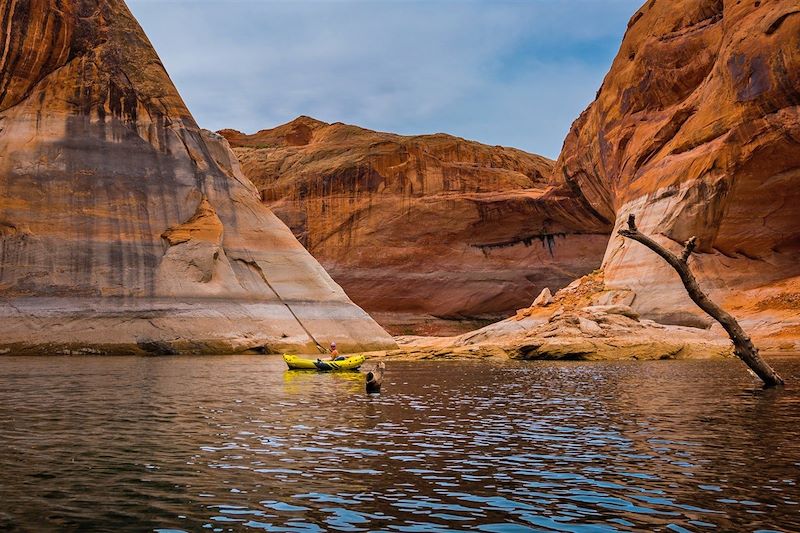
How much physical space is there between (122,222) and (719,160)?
32216mm

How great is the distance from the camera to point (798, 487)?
337 inches

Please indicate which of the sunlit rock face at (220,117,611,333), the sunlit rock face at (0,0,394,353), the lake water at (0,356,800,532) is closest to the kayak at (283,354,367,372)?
the lake water at (0,356,800,532)

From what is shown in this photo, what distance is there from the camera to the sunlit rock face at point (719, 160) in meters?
38.3

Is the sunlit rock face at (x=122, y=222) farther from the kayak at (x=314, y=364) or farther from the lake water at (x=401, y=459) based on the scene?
the lake water at (x=401, y=459)

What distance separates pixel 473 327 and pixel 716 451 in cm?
5885

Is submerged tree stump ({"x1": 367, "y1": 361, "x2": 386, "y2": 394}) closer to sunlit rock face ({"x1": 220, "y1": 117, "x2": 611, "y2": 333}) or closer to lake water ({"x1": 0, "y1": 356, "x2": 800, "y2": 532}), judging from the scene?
lake water ({"x1": 0, "y1": 356, "x2": 800, "y2": 532})

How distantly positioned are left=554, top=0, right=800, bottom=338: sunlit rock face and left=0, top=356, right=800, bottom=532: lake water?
22.6 metres

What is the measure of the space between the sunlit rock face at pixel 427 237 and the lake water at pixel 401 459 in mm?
48604

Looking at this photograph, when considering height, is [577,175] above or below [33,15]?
below

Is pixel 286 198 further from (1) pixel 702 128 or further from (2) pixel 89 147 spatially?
(1) pixel 702 128

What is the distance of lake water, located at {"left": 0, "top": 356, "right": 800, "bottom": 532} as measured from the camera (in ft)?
24.7

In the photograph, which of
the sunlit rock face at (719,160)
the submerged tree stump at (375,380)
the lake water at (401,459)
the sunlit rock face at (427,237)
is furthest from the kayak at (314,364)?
the sunlit rock face at (427,237)

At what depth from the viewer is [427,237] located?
6962 cm

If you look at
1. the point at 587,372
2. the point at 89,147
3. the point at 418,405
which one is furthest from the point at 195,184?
the point at 418,405
